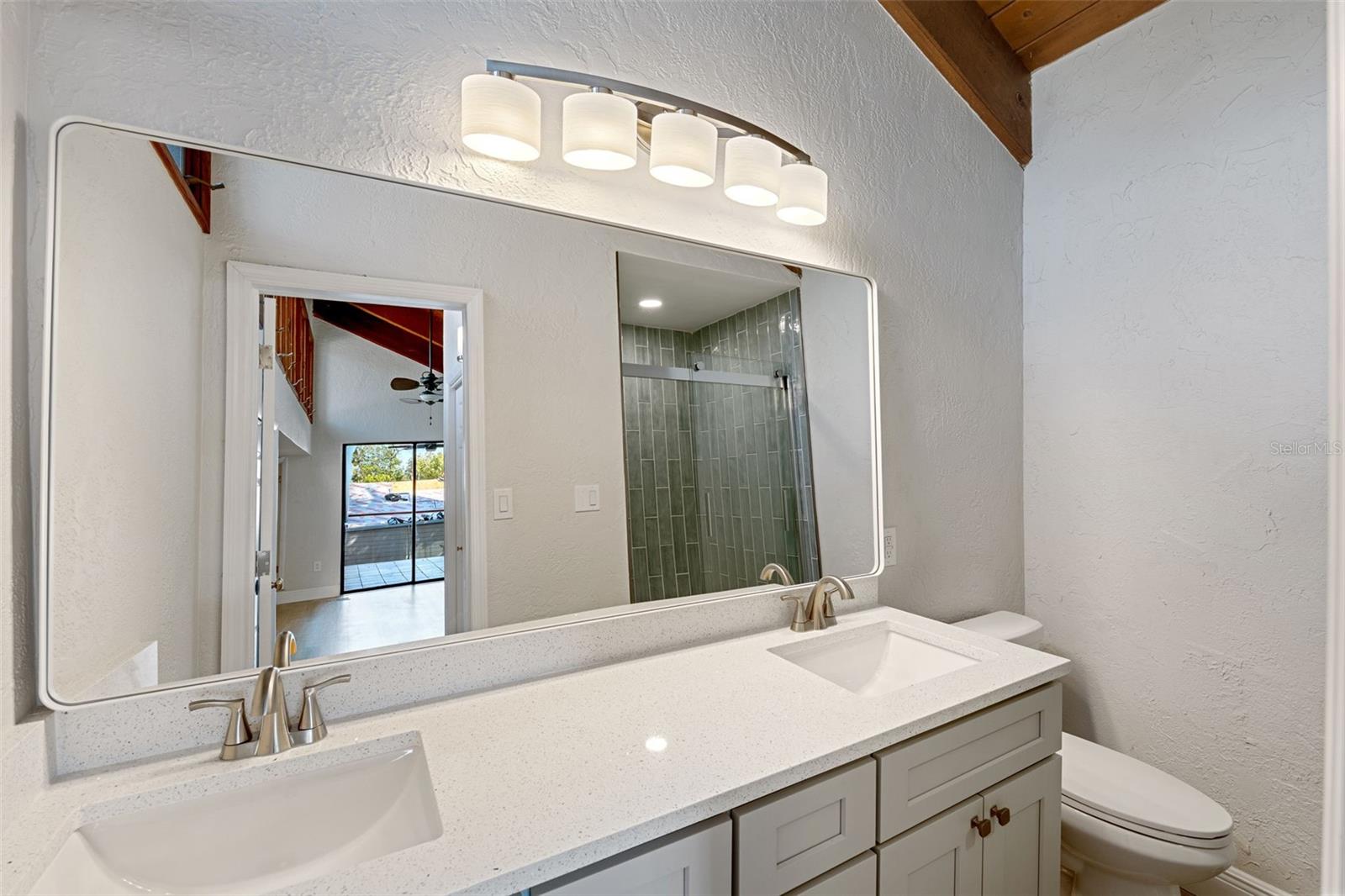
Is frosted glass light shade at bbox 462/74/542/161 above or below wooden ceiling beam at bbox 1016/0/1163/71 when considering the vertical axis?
below

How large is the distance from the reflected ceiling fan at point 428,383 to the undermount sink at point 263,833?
61cm

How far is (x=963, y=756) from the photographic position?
1.12 m

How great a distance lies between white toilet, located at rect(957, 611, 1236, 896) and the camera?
1.35 meters

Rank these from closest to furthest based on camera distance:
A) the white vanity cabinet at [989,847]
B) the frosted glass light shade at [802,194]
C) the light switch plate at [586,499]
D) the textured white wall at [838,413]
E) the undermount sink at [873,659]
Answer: the white vanity cabinet at [989,847] → the light switch plate at [586,499] → the undermount sink at [873,659] → the frosted glass light shade at [802,194] → the textured white wall at [838,413]

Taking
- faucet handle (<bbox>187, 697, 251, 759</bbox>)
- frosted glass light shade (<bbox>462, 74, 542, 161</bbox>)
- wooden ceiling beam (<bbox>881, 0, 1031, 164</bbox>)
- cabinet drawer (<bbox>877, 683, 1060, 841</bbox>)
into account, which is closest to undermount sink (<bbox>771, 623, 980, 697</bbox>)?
cabinet drawer (<bbox>877, 683, 1060, 841</bbox>)

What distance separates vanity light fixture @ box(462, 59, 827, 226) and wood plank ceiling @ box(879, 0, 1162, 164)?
701 millimetres

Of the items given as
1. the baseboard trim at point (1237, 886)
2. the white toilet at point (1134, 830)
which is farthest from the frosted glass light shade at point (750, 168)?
the baseboard trim at point (1237, 886)

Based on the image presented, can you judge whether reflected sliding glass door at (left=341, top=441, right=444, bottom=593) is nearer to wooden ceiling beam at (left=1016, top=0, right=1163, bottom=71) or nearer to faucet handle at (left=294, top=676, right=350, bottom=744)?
faucet handle at (left=294, top=676, right=350, bottom=744)

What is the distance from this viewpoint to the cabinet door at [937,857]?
1.03 metres

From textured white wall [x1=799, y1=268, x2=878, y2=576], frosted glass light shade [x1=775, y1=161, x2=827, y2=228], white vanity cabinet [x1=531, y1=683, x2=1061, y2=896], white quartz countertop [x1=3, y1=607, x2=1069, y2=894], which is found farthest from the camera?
textured white wall [x1=799, y1=268, x2=878, y2=576]

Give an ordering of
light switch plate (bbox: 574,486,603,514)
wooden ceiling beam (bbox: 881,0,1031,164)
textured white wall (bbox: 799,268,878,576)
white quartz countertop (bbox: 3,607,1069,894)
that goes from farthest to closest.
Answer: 1. wooden ceiling beam (bbox: 881,0,1031,164)
2. textured white wall (bbox: 799,268,878,576)
3. light switch plate (bbox: 574,486,603,514)
4. white quartz countertop (bbox: 3,607,1069,894)

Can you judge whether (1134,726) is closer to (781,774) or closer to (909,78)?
(781,774)

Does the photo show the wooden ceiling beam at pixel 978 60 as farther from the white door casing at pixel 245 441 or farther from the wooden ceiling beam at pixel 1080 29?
the white door casing at pixel 245 441

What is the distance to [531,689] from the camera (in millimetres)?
1155
